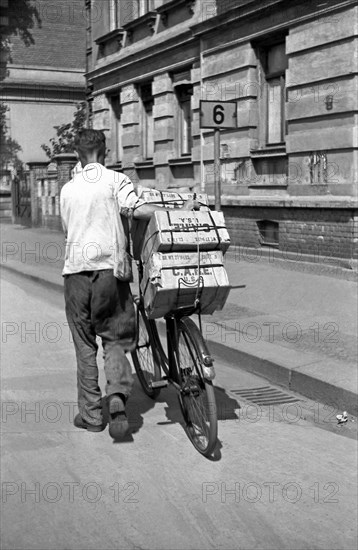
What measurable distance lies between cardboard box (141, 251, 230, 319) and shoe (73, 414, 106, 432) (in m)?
0.87

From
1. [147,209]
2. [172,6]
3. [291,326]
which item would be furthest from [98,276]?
[172,6]

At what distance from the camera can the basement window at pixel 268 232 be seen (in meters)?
14.0

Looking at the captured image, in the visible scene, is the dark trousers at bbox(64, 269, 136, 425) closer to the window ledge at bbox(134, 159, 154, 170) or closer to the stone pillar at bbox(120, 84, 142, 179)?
the window ledge at bbox(134, 159, 154, 170)

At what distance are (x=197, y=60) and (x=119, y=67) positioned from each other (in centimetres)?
448

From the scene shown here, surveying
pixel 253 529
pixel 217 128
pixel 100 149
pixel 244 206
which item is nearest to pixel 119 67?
pixel 244 206

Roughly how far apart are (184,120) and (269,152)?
14.0 feet

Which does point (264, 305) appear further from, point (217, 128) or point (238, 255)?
point (238, 255)

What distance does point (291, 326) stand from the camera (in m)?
8.10

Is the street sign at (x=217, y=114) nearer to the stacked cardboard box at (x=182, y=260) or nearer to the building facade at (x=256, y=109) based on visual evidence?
the building facade at (x=256, y=109)

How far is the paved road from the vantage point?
3547mm

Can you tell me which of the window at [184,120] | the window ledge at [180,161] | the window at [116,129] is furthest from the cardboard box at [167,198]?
the window at [116,129]

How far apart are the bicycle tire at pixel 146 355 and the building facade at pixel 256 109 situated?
6896mm

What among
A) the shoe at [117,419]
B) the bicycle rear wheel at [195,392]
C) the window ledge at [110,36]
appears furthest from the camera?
the window ledge at [110,36]

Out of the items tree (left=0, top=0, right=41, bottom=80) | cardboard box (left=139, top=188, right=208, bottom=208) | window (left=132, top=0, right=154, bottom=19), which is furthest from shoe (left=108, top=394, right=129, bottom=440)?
tree (left=0, top=0, right=41, bottom=80)
